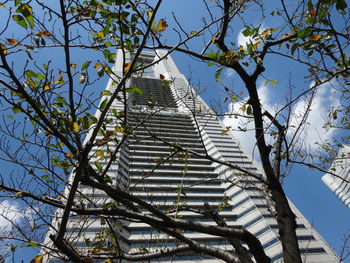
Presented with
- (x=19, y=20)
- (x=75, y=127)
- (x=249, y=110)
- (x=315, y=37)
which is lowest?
(x=75, y=127)

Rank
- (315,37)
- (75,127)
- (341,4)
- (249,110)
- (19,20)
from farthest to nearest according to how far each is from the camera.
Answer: (249,110) → (315,37) → (75,127) → (341,4) → (19,20)

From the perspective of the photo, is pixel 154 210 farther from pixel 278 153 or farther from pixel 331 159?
pixel 331 159

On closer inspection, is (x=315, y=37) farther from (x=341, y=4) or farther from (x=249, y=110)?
(x=249, y=110)

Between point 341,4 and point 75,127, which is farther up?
point 341,4

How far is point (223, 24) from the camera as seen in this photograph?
395 centimetres

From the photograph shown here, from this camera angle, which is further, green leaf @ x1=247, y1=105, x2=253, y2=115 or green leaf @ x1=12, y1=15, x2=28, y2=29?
green leaf @ x1=247, y1=105, x2=253, y2=115

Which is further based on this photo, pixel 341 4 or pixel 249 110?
pixel 249 110

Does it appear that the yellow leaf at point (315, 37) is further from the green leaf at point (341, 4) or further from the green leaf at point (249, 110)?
the green leaf at point (249, 110)

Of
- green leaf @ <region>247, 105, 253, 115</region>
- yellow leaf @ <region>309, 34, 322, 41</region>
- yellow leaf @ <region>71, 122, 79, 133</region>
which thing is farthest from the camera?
green leaf @ <region>247, 105, 253, 115</region>

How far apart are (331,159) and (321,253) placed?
5144 centimetres

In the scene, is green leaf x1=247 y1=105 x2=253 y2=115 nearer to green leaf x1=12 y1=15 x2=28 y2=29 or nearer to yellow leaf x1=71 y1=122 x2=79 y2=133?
yellow leaf x1=71 y1=122 x2=79 y2=133

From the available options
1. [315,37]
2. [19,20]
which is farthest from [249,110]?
[19,20]

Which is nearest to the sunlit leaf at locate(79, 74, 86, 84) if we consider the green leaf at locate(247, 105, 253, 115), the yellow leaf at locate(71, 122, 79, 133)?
the yellow leaf at locate(71, 122, 79, 133)

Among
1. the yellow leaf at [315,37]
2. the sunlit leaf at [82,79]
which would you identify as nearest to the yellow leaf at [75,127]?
the sunlit leaf at [82,79]
